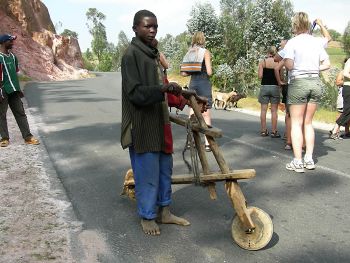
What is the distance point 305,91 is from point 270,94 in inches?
95.1

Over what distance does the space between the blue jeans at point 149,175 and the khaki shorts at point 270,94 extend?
4596mm

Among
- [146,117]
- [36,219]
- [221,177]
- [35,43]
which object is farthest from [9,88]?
[35,43]

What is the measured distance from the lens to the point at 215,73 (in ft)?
74.2

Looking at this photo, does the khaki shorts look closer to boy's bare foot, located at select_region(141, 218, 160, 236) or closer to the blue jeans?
the blue jeans

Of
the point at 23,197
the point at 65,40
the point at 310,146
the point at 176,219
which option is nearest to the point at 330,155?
the point at 310,146

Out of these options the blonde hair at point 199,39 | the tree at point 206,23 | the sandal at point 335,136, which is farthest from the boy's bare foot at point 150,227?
the tree at point 206,23

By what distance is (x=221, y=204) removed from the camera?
4336 millimetres

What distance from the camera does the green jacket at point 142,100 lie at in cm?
339

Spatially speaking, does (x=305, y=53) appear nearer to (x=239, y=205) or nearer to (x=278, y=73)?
(x=278, y=73)

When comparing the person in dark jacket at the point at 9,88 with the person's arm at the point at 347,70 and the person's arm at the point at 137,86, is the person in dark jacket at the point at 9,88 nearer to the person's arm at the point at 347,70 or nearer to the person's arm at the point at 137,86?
the person's arm at the point at 137,86

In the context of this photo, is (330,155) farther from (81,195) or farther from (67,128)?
(67,128)

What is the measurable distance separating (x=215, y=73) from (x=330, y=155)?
16401mm

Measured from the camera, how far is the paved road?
3.29 metres

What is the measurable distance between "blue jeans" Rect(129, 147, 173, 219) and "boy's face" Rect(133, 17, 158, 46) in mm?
969
